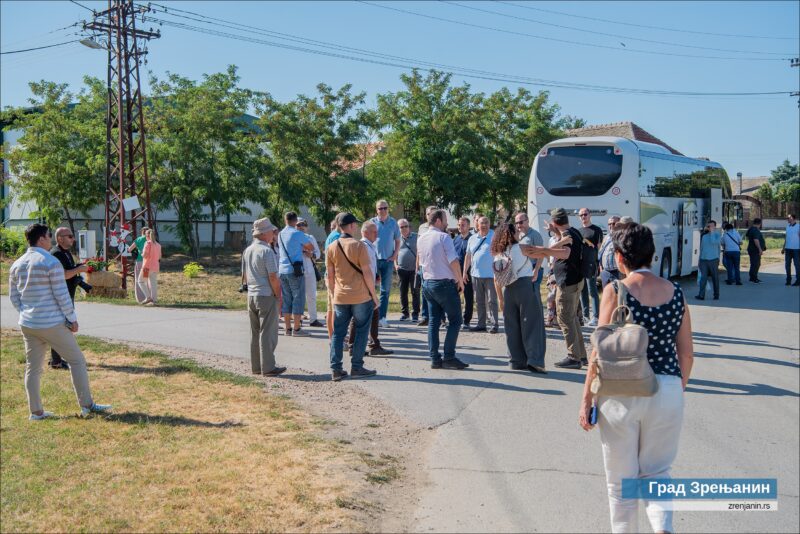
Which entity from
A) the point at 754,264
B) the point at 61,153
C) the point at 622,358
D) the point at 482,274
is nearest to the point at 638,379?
the point at 622,358

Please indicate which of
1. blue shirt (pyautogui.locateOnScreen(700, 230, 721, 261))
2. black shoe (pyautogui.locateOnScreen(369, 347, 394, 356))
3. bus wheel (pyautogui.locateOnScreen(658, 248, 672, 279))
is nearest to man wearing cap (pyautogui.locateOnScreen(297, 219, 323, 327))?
black shoe (pyautogui.locateOnScreen(369, 347, 394, 356))

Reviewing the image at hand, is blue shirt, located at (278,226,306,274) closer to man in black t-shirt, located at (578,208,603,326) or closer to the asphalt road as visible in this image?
the asphalt road

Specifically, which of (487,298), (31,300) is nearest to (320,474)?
(31,300)

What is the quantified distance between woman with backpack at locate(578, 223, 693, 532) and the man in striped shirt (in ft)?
18.0

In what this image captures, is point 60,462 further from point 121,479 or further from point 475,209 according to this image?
point 475,209

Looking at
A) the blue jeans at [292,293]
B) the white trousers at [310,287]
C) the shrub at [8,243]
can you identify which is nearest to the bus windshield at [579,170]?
the white trousers at [310,287]

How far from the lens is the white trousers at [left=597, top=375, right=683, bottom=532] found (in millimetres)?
3570

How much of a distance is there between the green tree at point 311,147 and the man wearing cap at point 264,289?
21575 mm

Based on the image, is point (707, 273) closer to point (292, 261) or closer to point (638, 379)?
point (292, 261)

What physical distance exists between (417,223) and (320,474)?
2788 centimetres

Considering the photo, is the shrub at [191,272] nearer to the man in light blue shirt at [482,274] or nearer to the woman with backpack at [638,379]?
the man in light blue shirt at [482,274]

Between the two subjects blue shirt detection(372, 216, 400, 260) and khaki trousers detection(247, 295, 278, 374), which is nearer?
khaki trousers detection(247, 295, 278, 374)

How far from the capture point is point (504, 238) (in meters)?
7.98

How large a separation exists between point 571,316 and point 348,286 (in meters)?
2.65
